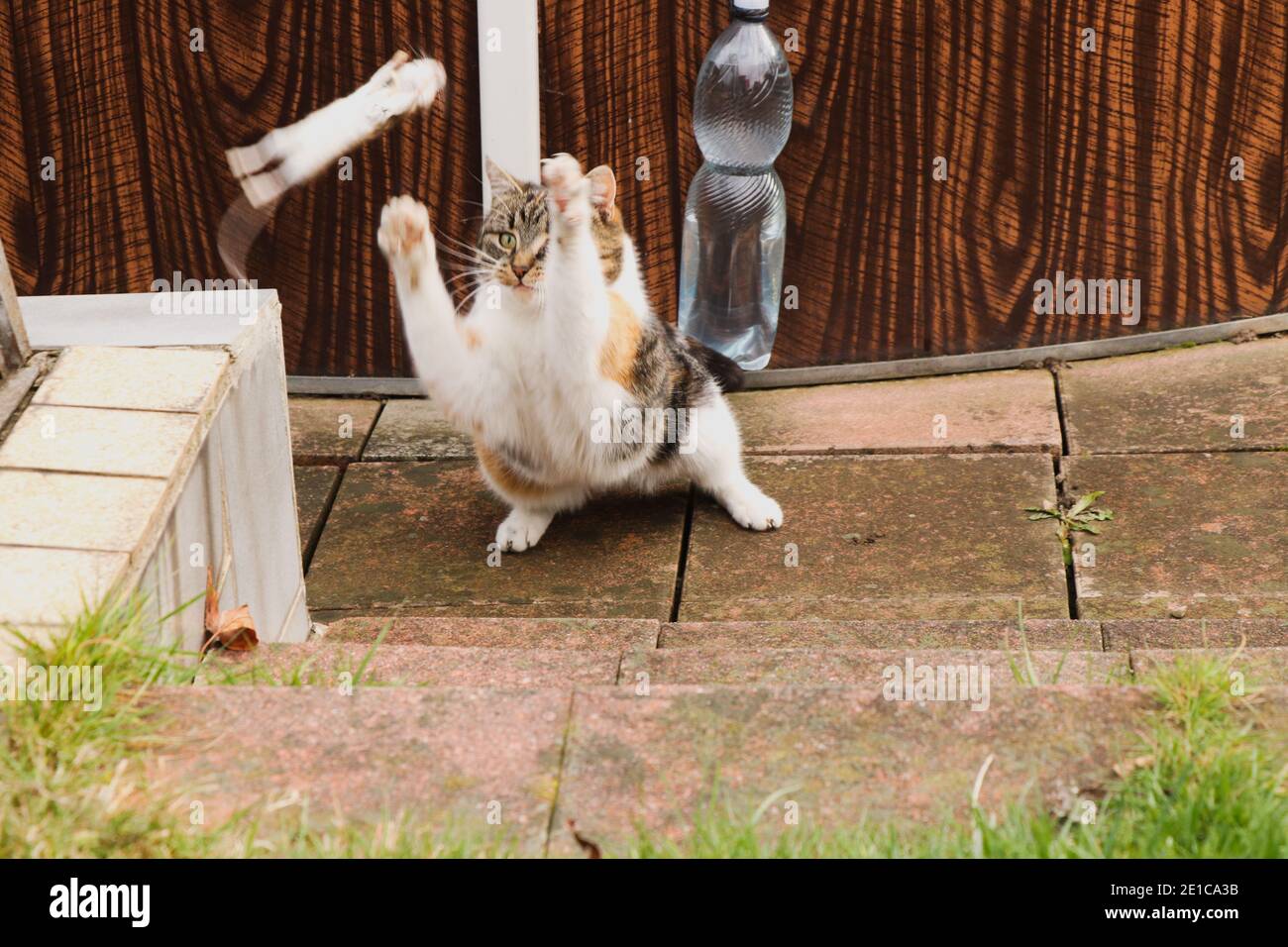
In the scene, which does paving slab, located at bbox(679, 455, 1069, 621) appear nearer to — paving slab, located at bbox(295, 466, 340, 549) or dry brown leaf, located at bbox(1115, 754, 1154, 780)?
paving slab, located at bbox(295, 466, 340, 549)

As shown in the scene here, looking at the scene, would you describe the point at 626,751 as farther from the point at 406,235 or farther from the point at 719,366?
the point at 719,366

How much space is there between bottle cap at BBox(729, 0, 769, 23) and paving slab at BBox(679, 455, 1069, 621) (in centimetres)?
148

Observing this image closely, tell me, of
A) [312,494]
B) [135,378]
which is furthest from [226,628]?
[312,494]

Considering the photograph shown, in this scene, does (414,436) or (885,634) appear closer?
(885,634)

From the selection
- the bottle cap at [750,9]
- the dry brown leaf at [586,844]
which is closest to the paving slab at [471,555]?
the bottle cap at [750,9]

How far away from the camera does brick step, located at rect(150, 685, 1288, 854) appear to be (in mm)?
2088

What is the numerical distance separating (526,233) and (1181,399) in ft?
7.96

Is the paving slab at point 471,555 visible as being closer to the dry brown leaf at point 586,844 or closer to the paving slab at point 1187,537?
the paving slab at point 1187,537

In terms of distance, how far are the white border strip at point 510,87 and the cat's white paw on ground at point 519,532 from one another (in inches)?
50.4

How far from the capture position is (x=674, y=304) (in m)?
5.47

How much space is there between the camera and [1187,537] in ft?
14.1

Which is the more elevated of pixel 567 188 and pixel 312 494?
pixel 567 188
